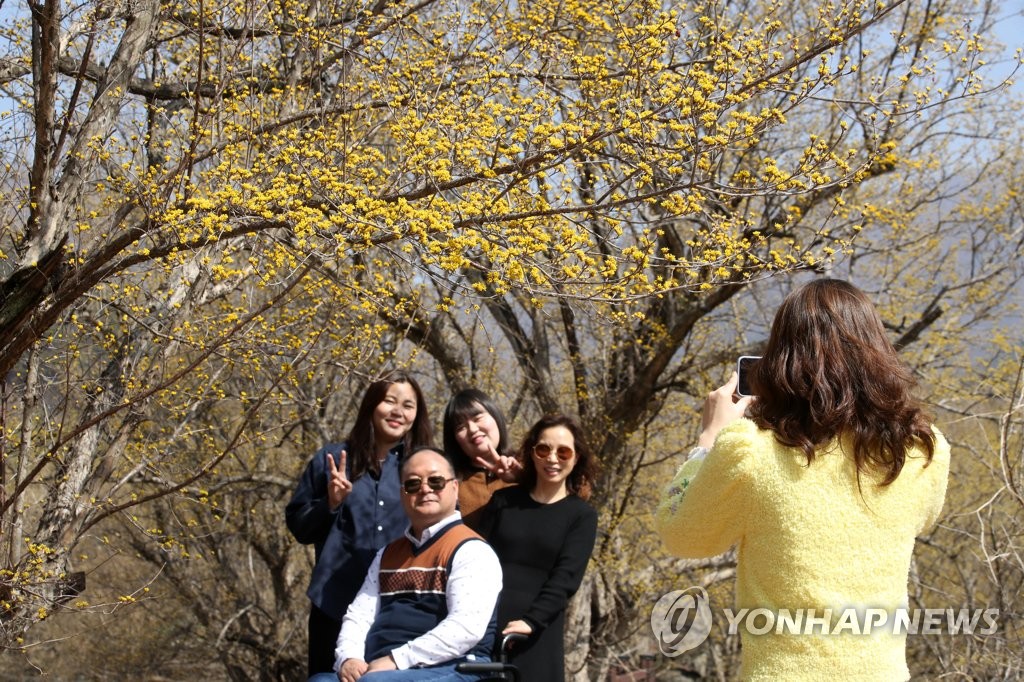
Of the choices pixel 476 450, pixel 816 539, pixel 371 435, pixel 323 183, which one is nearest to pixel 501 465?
pixel 476 450

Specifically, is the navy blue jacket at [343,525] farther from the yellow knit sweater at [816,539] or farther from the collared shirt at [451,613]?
the yellow knit sweater at [816,539]

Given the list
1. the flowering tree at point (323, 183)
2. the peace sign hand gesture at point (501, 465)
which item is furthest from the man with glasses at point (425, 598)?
the flowering tree at point (323, 183)

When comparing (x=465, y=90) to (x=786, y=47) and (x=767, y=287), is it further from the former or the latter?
→ (x=767, y=287)

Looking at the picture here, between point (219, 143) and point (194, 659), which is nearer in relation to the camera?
point (219, 143)

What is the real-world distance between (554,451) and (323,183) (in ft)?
4.22

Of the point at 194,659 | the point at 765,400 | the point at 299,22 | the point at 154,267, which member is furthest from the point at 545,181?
the point at 194,659

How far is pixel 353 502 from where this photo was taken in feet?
12.0

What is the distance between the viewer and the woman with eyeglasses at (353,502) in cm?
351

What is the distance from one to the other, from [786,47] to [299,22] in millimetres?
3373

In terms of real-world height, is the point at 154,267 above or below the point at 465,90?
below

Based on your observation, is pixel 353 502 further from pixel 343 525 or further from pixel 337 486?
pixel 337 486

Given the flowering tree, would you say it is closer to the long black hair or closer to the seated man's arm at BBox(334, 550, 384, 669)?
Result: the long black hair

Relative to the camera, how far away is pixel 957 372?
11.4 m

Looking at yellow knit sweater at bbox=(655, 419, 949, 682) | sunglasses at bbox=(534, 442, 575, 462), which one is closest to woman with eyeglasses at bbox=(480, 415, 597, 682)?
sunglasses at bbox=(534, 442, 575, 462)
